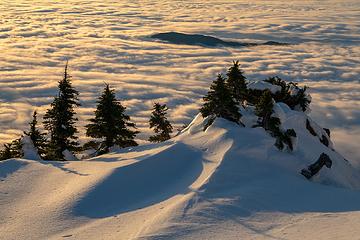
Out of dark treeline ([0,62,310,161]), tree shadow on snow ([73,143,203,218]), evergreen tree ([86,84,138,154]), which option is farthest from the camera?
evergreen tree ([86,84,138,154])

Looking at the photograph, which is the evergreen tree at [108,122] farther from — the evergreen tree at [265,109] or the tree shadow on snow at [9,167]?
the evergreen tree at [265,109]

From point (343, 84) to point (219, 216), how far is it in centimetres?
14101

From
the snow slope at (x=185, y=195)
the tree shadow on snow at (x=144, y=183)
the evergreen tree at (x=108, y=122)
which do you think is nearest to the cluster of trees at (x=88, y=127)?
the evergreen tree at (x=108, y=122)

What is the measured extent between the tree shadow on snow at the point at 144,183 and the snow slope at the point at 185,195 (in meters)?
0.04

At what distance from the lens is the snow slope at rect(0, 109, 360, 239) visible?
15.0 m

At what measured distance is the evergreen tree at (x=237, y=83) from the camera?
116 ft

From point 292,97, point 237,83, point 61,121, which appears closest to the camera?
point 61,121

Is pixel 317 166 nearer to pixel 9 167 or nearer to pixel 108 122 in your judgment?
pixel 108 122

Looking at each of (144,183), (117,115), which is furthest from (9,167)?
(117,115)

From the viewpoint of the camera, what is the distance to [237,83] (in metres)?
35.9

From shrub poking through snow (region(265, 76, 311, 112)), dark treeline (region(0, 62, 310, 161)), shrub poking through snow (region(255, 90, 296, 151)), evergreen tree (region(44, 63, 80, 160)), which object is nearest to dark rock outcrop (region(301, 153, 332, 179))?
shrub poking through snow (region(255, 90, 296, 151))

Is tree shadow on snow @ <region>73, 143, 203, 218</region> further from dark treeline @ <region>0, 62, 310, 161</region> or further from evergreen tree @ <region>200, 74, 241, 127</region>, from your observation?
dark treeline @ <region>0, 62, 310, 161</region>

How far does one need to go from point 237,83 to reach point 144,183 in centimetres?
1798

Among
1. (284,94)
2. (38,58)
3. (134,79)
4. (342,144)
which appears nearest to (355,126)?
(342,144)
